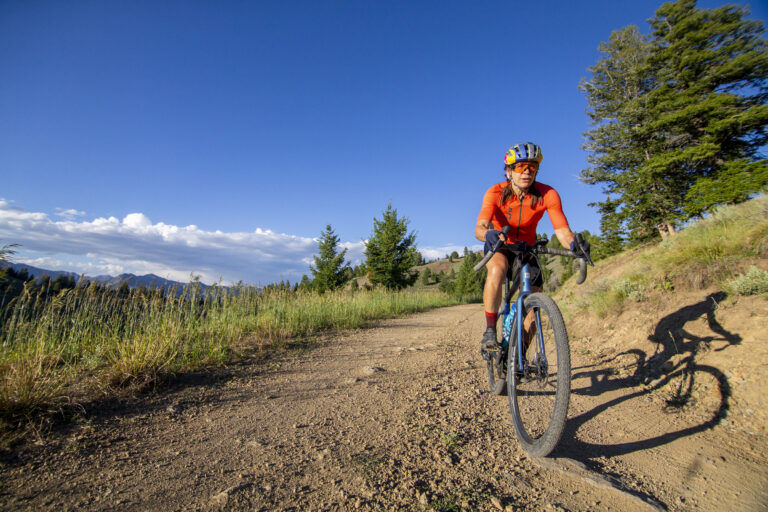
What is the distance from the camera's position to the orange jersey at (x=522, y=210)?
3092mm

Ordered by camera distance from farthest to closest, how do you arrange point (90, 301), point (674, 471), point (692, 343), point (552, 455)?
1. point (90, 301)
2. point (692, 343)
3. point (552, 455)
4. point (674, 471)

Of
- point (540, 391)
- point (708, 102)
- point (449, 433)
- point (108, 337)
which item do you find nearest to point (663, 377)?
point (540, 391)

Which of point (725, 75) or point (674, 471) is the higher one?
point (725, 75)

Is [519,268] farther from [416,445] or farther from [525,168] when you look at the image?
[416,445]

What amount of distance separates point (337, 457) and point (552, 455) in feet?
4.50

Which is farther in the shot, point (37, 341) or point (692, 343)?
point (692, 343)

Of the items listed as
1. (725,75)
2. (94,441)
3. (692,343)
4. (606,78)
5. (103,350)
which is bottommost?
(94,441)

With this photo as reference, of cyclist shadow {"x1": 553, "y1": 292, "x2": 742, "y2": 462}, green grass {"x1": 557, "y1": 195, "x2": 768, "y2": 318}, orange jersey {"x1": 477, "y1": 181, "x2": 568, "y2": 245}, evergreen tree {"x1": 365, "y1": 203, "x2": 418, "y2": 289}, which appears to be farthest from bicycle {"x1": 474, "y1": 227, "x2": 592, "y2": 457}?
evergreen tree {"x1": 365, "y1": 203, "x2": 418, "y2": 289}

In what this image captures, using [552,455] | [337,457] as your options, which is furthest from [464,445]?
[337,457]

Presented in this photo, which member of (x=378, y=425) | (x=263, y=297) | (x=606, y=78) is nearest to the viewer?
(x=378, y=425)

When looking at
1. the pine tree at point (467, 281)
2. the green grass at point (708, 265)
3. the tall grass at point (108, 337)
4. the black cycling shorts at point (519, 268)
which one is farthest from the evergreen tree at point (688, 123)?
the pine tree at point (467, 281)

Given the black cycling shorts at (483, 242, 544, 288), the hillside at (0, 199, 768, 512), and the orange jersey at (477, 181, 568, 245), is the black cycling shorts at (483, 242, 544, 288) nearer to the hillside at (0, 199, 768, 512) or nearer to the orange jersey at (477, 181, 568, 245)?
the orange jersey at (477, 181, 568, 245)

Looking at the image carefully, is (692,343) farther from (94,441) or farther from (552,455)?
(94,441)

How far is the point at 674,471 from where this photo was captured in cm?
190
